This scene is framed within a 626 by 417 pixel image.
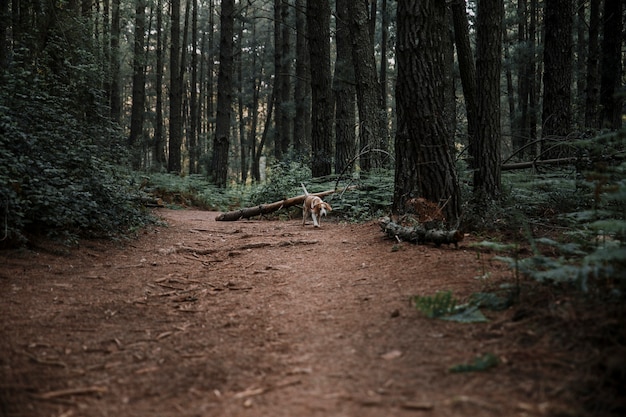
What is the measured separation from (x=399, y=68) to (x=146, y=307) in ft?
15.2

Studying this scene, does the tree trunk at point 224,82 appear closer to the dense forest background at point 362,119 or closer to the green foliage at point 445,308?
the dense forest background at point 362,119

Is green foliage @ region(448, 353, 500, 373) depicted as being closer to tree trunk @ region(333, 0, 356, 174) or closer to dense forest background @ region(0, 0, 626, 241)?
dense forest background @ region(0, 0, 626, 241)

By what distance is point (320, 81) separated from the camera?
14000 mm

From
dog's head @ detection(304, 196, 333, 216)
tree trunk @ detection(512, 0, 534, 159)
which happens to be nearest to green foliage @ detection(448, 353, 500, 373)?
dog's head @ detection(304, 196, 333, 216)

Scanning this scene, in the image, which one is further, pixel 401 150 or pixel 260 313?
pixel 401 150

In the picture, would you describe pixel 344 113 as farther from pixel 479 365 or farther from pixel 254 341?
pixel 479 365

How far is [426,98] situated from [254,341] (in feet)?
14.5

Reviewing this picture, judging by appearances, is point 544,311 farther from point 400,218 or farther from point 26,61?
point 26,61

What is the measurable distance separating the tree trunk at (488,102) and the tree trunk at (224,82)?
11.3 meters

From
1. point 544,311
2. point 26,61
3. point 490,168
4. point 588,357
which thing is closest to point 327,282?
point 544,311

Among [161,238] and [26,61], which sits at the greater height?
[26,61]

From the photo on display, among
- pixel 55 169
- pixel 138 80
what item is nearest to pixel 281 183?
pixel 55 169

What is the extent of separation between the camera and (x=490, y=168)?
7816mm

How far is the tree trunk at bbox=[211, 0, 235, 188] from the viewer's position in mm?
16750
